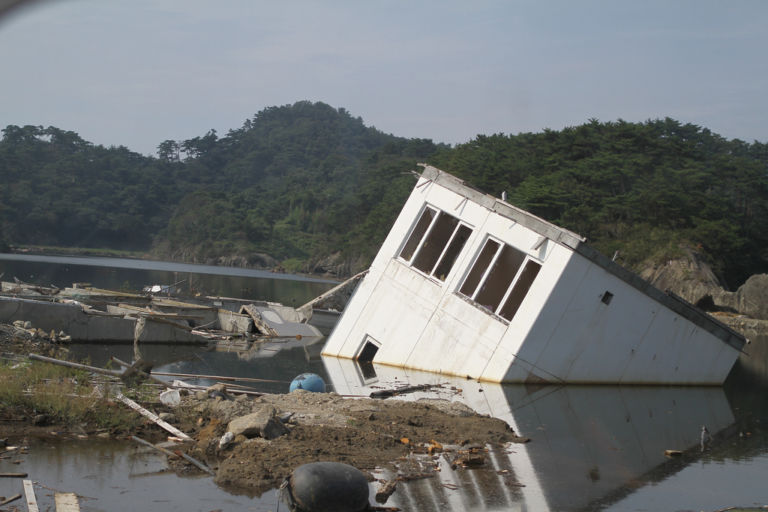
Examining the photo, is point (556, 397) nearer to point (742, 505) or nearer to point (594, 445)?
point (594, 445)

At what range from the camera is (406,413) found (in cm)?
1256

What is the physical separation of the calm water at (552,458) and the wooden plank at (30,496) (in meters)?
0.11

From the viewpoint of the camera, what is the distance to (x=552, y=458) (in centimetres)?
1082

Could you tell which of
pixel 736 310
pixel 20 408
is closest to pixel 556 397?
pixel 20 408

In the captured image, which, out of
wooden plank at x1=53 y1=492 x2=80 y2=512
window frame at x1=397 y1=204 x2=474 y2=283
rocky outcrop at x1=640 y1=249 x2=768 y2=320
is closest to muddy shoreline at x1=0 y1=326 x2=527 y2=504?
wooden plank at x1=53 y1=492 x2=80 y2=512

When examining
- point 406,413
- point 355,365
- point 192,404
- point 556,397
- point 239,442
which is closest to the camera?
point 239,442

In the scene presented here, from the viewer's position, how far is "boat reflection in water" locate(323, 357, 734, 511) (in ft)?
28.6

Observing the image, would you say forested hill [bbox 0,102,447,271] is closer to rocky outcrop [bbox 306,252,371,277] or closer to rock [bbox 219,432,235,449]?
rocky outcrop [bbox 306,252,371,277]

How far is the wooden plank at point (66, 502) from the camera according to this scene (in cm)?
714

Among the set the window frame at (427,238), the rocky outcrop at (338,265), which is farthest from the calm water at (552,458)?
the rocky outcrop at (338,265)

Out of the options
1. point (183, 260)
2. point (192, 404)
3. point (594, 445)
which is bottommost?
point (183, 260)

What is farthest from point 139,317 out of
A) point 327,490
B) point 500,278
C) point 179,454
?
point 327,490

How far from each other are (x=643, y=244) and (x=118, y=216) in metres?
97.5

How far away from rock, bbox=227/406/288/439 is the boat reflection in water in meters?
2.03
